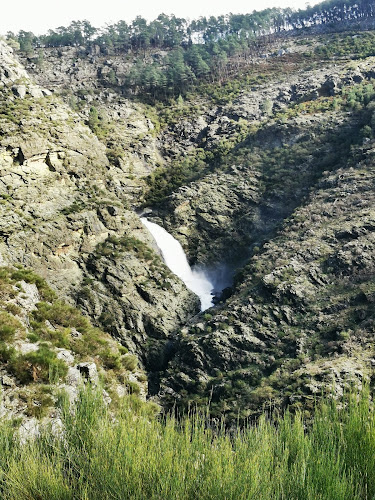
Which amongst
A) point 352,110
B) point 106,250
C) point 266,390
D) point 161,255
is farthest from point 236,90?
point 266,390

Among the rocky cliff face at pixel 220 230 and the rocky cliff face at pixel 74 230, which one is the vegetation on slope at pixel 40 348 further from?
the rocky cliff face at pixel 74 230

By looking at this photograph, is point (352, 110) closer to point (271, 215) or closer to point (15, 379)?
point (271, 215)

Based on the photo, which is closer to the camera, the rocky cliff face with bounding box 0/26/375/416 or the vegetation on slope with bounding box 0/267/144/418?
the vegetation on slope with bounding box 0/267/144/418

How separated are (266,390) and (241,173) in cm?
3751

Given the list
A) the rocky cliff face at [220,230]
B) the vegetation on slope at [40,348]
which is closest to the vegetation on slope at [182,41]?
the rocky cliff face at [220,230]

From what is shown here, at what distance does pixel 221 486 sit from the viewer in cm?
571

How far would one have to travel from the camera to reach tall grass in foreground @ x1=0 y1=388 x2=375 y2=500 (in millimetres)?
5754

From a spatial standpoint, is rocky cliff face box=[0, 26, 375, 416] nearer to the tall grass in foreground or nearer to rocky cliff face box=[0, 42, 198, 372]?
rocky cliff face box=[0, 42, 198, 372]

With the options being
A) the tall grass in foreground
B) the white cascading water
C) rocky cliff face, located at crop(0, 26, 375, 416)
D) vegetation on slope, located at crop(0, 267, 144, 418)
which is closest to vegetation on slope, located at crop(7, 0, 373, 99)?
rocky cliff face, located at crop(0, 26, 375, 416)

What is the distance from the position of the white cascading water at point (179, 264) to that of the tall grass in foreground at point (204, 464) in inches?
1534

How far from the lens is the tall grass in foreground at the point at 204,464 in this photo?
5754 mm

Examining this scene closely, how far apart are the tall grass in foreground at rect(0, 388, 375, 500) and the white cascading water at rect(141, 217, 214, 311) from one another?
38966mm

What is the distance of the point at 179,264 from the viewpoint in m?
49.8

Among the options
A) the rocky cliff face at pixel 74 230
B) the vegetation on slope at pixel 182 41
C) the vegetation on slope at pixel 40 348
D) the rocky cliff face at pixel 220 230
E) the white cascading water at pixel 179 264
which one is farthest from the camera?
the vegetation on slope at pixel 182 41
